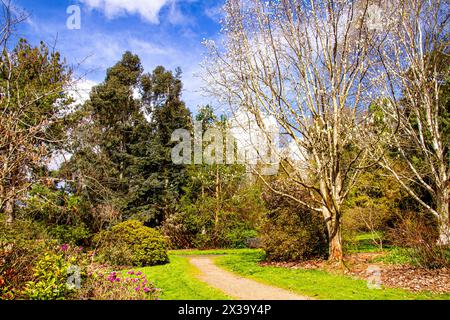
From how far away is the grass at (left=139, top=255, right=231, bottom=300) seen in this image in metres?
6.48

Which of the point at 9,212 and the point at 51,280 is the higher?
the point at 9,212

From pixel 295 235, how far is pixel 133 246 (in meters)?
6.04

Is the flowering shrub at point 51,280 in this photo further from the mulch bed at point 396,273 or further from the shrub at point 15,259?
the mulch bed at point 396,273

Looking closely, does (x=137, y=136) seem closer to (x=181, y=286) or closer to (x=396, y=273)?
(x=181, y=286)

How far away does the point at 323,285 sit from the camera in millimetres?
7367

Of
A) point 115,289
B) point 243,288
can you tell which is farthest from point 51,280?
point 243,288

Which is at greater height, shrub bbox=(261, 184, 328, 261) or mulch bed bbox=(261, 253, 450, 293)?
shrub bbox=(261, 184, 328, 261)

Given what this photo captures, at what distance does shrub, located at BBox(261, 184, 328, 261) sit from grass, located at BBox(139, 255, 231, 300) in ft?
10.3

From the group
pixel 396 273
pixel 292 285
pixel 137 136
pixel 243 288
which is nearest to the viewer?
pixel 243 288

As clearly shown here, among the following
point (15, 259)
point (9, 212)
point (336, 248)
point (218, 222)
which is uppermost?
point (9, 212)

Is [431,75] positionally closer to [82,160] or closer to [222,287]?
[222,287]

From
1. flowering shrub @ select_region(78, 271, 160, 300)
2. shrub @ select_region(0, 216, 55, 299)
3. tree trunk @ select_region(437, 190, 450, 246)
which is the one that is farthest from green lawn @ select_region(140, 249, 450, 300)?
tree trunk @ select_region(437, 190, 450, 246)

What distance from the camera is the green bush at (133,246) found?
11286mm

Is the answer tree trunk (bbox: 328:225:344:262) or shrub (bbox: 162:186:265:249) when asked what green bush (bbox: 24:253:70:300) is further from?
shrub (bbox: 162:186:265:249)
